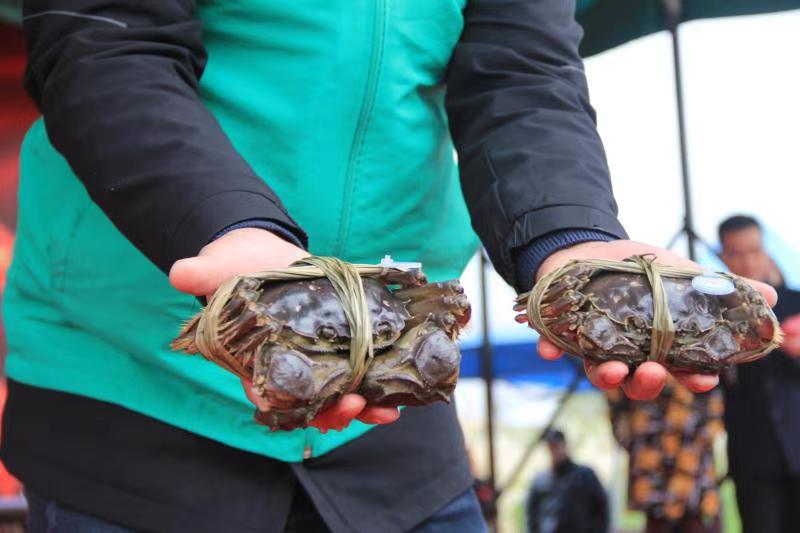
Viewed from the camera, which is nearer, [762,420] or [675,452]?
[762,420]

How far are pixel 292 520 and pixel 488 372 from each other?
375 centimetres

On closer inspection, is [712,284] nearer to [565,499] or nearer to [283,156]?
[283,156]

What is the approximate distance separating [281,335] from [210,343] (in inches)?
2.5

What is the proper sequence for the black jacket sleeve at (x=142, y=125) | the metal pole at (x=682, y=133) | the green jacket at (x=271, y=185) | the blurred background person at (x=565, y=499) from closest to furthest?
the black jacket sleeve at (x=142, y=125)
the green jacket at (x=271, y=185)
the metal pole at (x=682, y=133)
the blurred background person at (x=565, y=499)

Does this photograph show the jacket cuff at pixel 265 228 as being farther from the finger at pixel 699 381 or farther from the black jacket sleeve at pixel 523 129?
the finger at pixel 699 381

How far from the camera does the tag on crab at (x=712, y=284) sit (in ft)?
3.48

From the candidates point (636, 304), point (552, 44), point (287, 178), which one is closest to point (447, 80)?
point (552, 44)

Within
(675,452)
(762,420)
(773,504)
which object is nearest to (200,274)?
(762,420)

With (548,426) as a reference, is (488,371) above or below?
Result: above

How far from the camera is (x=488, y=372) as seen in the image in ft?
16.3

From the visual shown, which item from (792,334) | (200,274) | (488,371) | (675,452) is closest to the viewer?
(200,274)

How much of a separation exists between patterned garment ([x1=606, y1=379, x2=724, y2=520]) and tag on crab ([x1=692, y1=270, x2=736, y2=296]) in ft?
11.5

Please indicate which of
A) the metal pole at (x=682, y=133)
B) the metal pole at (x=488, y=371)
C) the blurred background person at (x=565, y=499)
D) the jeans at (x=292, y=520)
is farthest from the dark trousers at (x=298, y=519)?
the blurred background person at (x=565, y=499)

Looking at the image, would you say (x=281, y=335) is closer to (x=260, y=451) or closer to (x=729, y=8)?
→ (x=260, y=451)
